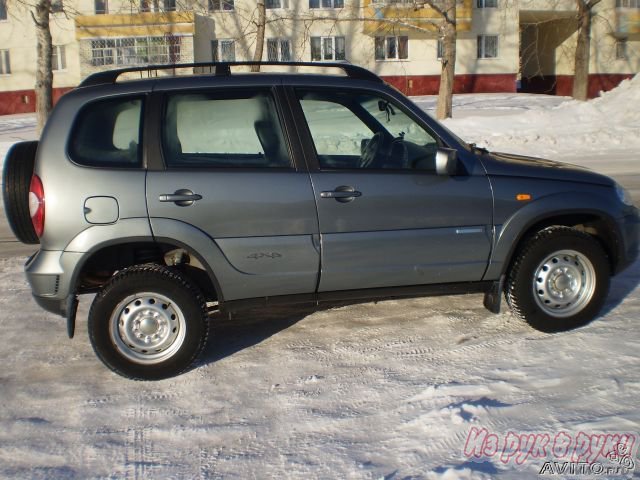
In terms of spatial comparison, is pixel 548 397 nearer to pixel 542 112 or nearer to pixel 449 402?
pixel 449 402

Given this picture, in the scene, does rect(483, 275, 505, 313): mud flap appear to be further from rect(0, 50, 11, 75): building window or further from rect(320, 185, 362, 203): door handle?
rect(0, 50, 11, 75): building window

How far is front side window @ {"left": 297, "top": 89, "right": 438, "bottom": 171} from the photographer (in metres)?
4.86

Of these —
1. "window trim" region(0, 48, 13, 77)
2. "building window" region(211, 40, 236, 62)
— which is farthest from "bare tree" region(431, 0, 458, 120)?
"window trim" region(0, 48, 13, 77)

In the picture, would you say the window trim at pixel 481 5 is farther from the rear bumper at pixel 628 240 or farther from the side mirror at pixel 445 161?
the side mirror at pixel 445 161

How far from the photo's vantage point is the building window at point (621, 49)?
1555 inches

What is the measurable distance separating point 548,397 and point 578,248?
55.9 inches

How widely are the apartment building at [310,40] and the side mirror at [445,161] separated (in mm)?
32500

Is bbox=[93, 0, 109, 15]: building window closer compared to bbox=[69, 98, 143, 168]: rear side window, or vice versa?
bbox=[69, 98, 143, 168]: rear side window

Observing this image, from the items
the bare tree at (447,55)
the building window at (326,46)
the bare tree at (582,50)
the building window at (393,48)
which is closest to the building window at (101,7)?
the building window at (326,46)

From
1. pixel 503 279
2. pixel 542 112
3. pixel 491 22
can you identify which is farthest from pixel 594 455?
pixel 491 22

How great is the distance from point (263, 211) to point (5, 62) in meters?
38.6

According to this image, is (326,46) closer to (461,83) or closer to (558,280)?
(461,83)

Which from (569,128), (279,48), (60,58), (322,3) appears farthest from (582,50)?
(60,58)

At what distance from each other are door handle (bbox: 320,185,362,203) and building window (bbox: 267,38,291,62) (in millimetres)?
34026
